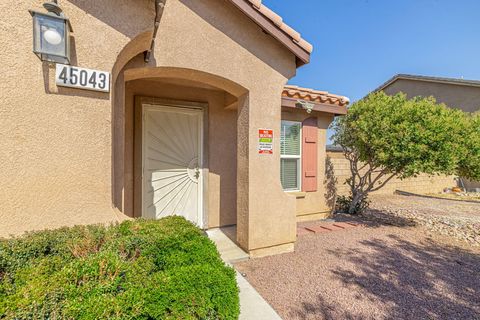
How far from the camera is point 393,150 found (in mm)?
6383

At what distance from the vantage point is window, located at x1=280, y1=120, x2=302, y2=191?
282 inches

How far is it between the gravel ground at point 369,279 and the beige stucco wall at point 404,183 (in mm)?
5449

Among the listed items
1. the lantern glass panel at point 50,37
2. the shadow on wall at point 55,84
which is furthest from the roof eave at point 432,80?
the lantern glass panel at point 50,37

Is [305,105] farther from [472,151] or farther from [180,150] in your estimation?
[472,151]

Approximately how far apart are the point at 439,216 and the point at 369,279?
7623 mm

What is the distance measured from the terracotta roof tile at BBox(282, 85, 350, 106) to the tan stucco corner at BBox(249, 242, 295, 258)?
407 cm

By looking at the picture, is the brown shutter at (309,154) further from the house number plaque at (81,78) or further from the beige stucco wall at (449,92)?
the beige stucco wall at (449,92)

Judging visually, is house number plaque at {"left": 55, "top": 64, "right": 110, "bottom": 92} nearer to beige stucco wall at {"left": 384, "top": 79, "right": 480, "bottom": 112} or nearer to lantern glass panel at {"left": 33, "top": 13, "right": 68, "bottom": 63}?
lantern glass panel at {"left": 33, "top": 13, "right": 68, "bottom": 63}

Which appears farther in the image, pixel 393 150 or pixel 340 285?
pixel 393 150

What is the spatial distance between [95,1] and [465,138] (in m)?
9.03

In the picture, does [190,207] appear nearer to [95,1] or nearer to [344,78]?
[95,1]

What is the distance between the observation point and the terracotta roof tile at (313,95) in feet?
21.6

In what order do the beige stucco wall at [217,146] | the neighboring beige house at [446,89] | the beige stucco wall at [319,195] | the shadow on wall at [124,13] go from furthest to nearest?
the neighboring beige house at [446,89]
the beige stucco wall at [319,195]
the beige stucco wall at [217,146]
the shadow on wall at [124,13]

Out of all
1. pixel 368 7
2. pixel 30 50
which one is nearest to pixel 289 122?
pixel 30 50
